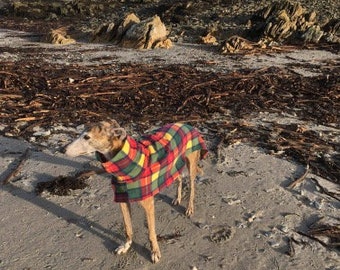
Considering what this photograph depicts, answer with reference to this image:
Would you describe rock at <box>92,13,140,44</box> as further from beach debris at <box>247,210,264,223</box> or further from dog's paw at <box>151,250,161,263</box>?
dog's paw at <box>151,250,161,263</box>

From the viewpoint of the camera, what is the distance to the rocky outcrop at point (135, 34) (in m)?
16.7

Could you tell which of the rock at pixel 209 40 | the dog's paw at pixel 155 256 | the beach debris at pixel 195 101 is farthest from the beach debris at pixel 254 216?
the rock at pixel 209 40

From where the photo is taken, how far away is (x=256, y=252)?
4.36 meters

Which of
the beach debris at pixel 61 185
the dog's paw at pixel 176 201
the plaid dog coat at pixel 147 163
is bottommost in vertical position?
the beach debris at pixel 61 185

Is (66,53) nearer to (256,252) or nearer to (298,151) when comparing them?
(298,151)

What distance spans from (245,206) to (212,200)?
443 mm

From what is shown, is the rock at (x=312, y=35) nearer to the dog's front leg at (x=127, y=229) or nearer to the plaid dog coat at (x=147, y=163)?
the plaid dog coat at (x=147, y=163)

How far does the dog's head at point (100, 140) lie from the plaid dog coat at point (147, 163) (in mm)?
89

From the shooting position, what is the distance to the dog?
3.74 metres

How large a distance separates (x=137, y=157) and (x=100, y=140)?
0.40 m

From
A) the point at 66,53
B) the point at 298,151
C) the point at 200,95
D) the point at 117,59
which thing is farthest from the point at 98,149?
the point at 66,53

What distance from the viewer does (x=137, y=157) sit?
3834 millimetres

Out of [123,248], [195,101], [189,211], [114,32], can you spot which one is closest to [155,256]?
[123,248]

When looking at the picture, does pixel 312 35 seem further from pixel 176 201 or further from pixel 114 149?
pixel 114 149
